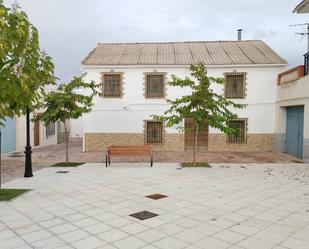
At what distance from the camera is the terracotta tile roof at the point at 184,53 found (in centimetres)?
1842

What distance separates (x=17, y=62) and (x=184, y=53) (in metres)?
15.9

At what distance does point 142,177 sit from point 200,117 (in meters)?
3.79

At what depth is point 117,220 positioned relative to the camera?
5.67 metres

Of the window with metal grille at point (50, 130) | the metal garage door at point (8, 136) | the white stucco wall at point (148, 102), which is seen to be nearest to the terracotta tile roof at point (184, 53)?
the white stucco wall at point (148, 102)

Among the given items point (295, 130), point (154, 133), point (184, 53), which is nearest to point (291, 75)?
point (295, 130)

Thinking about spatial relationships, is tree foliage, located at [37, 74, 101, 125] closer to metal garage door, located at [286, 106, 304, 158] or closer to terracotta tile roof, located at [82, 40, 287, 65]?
terracotta tile roof, located at [82, 40, 287, 65]

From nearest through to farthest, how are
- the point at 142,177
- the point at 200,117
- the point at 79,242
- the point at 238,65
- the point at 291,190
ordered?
the point at 79,242 < the point at 291,190 < the point at 142,177 < the point at 200,117 < the point at 238,65

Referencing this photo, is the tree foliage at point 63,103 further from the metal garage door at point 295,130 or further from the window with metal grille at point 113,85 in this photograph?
the metal garage door at point 295,130

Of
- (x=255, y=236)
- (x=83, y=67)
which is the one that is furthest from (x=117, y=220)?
(x=83, y=67)

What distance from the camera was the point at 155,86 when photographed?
18.5 m

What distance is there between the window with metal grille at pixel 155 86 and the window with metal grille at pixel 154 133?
192 centimetres

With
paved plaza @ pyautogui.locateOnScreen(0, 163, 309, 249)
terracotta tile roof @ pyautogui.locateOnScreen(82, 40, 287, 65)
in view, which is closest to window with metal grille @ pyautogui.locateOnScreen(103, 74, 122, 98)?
terracotta tile roof @ pyautogui.locateOnScreen(82, 40, 287, 65)

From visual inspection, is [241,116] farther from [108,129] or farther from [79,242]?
[79,242]

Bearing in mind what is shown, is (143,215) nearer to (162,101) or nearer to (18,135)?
(162,101)
